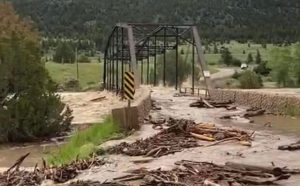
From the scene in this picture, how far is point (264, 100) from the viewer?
121 feet

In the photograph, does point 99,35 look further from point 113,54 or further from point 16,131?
point 16,131

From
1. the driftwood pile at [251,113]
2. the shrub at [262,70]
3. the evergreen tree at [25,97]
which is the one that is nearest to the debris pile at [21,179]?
the driftwood pile at [251,113]

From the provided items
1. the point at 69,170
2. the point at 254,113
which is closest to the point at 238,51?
the point at 254,113

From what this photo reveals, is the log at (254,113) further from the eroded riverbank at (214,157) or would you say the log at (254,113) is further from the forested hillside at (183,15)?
the forested hillside at (183,15)

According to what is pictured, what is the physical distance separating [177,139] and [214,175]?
6.92m

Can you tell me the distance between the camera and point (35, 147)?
1347 inches

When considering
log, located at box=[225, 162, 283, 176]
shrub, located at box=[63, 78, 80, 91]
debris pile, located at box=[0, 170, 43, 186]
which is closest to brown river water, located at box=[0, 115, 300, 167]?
debris pile, located at box=[0, 170, 43, 186]

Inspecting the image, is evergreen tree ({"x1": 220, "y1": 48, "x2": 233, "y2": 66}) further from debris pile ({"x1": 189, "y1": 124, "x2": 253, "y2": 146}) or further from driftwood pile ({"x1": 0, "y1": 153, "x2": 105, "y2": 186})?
driftwood pile ({"x1": 0, "y1": 153, "x2": 105, "y2": 186})

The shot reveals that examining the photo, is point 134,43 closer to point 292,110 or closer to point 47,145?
point 47,145

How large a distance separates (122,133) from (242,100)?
1990 centimetres

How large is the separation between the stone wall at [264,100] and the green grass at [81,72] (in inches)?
1918

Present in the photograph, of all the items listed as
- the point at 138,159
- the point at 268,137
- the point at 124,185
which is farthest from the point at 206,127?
the point at 124,185

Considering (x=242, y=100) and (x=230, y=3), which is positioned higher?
(x=230, y=3)

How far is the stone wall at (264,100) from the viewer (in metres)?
33.7
